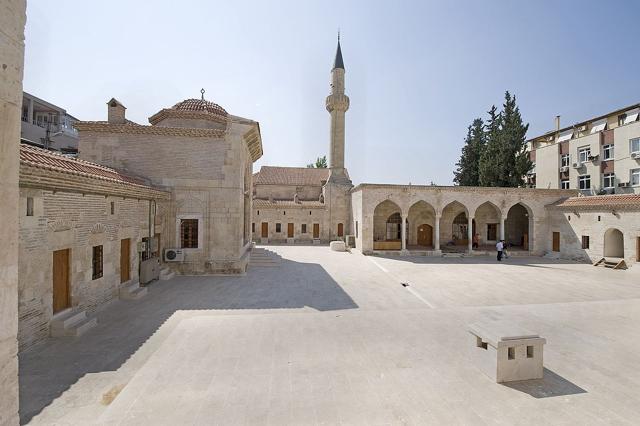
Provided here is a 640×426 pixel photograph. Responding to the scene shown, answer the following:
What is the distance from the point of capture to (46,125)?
1124 inches

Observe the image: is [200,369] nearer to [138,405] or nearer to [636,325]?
[138,405]

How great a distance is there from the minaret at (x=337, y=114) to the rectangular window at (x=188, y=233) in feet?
59.7

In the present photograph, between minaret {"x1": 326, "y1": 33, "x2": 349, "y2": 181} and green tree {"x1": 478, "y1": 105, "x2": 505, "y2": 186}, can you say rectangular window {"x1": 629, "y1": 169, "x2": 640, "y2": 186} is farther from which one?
minaret {"x1": 326, "y1": 33, "x2": 349, "y2": 181}

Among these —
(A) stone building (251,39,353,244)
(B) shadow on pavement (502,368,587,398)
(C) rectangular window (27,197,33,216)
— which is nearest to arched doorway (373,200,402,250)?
(A) stone building (251,39,353,244)

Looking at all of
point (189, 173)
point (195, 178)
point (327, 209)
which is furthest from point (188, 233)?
point (327, 209)

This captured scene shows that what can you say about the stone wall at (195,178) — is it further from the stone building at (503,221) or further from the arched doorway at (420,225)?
the arched doorway at (420,225)

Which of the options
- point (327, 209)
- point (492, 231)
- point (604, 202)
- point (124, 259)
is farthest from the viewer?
point (327, 209)

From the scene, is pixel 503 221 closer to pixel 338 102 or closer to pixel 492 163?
pixel 492 163

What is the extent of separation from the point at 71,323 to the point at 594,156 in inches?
1421

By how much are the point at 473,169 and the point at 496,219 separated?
8798mm

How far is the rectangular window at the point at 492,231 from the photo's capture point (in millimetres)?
26469

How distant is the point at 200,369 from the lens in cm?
539

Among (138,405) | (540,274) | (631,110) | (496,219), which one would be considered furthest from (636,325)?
(631,110)

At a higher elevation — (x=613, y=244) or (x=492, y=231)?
(x=492, y=231)
